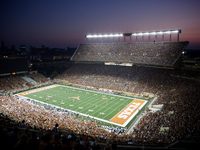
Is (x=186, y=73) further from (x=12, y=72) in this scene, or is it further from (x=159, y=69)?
(x=12, y=72)

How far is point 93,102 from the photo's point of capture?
111ft

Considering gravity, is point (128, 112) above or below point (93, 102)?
below

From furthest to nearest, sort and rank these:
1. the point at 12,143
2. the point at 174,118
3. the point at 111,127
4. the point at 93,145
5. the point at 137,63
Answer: the point at 137,63 < the point at 111,127 < the point at 174,118 < the point at 93,145 < the point at 12,143

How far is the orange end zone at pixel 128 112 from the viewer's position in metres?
26.3

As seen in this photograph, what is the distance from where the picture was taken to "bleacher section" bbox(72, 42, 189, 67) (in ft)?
142

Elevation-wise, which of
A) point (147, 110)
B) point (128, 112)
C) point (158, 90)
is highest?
point (158, 90)

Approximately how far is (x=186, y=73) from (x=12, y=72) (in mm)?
37882

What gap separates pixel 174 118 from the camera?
2130 centimetres

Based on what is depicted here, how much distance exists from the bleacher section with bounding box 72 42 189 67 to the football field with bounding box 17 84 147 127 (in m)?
12.1

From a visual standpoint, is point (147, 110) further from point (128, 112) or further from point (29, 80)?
point (29, 80)

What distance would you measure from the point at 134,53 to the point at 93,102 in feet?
67.6

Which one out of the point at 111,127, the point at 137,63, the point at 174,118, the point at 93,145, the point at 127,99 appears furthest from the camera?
the point at 137,63

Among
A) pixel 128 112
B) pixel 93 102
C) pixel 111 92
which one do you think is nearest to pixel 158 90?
pixel 111 92

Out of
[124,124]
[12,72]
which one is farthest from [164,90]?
[12,72]
